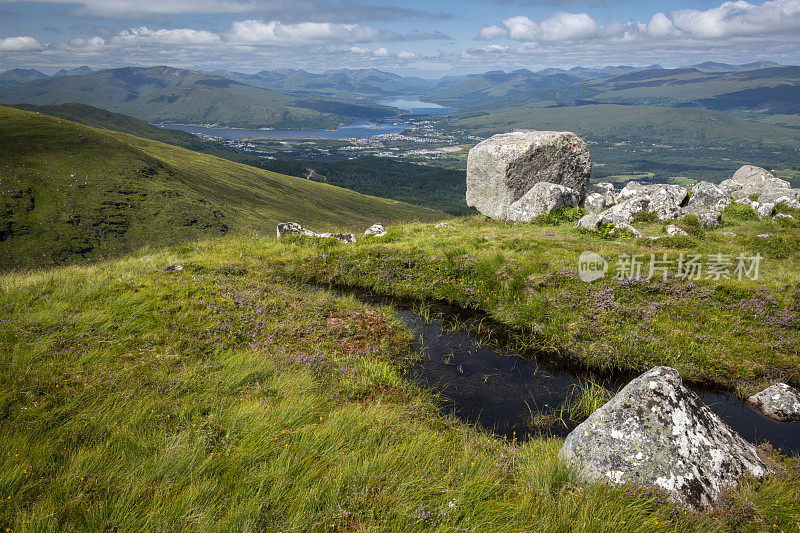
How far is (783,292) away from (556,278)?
6496 mm

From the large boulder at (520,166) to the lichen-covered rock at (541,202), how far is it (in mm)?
1529

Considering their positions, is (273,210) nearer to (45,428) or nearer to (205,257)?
(205,257)

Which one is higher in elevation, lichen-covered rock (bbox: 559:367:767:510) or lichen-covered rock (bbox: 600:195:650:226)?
lichen-covered rock (bbox: 600:195:650:226)

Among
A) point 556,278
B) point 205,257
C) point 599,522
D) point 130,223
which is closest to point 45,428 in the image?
point 599,522

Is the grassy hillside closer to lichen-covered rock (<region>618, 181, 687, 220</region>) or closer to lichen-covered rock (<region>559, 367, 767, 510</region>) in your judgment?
lichen-covered rock (<region>618, 181, 687, 220</region>)

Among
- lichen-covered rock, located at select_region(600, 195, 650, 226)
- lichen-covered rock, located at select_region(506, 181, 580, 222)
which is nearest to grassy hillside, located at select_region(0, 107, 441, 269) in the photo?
lichen-covered rock, located at select_region(506, 181, 580, 222)

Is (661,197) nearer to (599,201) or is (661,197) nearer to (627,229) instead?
(599,201)

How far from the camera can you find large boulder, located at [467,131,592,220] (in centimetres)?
2658

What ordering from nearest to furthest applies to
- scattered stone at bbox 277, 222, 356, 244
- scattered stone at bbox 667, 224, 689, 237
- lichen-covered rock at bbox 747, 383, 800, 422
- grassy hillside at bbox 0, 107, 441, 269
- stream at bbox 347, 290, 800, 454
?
stream at bbox 347, 290, 800, 454 < lichen-covered rock at bbox 747, 383, 800, 422 < scattered stone at bbox 667, 224, 689, 237 < scattered stone at bbox 277, 222, 356, 244 < grassy hillside at bbox 0, 107, 441, 269

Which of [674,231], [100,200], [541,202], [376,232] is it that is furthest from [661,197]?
[100,200]

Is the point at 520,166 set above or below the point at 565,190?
above

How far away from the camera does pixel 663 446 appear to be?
19.6 ft

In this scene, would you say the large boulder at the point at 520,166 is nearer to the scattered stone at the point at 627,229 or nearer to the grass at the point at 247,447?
the scattered stone at the point at 627,229

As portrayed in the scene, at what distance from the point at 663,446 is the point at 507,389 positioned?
373cm
